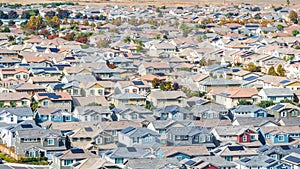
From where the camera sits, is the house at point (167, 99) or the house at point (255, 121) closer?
the house at point (255, 121)

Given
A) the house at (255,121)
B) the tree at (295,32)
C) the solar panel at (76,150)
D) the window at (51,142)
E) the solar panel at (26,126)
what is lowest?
the tree at (295,32)

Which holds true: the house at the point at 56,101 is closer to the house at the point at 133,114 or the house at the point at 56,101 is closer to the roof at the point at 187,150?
the house at the point at 133,114

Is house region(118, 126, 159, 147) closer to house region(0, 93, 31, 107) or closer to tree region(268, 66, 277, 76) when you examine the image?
house region(0, 93, 31, 107)

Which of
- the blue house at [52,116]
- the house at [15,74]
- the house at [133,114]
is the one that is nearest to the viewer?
the blue house at [52,116]

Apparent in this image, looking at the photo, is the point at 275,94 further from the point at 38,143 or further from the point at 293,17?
the point at 293,17

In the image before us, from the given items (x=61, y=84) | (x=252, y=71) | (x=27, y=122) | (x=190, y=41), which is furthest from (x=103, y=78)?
(x=190, y=41)

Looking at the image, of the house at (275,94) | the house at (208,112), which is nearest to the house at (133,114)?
the house at (208,112)

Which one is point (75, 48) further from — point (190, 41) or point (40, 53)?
point (190, 41)
